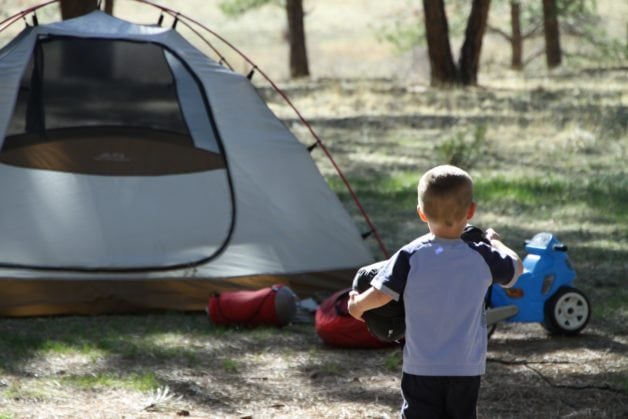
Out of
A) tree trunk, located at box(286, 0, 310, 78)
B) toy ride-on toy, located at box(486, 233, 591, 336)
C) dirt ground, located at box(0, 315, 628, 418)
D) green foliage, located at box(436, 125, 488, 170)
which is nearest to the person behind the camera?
dirt ground, located at box(0, 315, 628, 418)

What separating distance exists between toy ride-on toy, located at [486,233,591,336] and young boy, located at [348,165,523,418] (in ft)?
7.98

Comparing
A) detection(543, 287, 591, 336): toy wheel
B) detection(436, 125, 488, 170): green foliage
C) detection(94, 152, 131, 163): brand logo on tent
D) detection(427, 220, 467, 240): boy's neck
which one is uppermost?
detection(94, 152, 131, 163): brand logo on tent

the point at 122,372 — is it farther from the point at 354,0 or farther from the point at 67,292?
the point at 354,0

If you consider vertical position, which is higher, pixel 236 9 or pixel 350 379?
pixel 236 9

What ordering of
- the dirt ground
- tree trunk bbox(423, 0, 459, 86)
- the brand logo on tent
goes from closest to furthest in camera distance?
the dirt ground, the brand logo on tent, tree trunk bbox(423, 0, 459, 86)

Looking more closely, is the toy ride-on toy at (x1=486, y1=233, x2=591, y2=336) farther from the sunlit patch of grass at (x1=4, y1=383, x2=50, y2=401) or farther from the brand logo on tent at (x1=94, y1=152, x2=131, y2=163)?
the brand logo on tent at (x1=94, y1=152, x2=131, y2=163)

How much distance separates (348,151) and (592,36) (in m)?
19.9

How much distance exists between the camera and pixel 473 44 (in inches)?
725

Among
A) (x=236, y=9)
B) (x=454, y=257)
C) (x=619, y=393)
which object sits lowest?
(x=619, y=393)

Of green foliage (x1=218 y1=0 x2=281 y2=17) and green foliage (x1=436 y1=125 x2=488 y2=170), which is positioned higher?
green foliage (x1=218 y1=0 x2=281 y2=17)

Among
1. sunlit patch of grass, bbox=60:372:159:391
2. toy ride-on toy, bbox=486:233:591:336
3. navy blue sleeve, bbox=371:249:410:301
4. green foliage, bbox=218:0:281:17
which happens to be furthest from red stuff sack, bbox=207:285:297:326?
green foliage, bbox=218:0:281:17

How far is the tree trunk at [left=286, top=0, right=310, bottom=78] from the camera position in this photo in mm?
24266

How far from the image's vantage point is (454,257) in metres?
3.31

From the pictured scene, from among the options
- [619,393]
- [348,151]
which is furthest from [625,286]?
[348,151]
